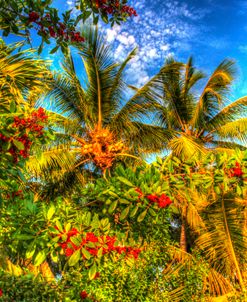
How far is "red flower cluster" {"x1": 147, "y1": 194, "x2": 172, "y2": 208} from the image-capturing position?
6.74 ft

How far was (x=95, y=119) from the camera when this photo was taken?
8766 millimetres

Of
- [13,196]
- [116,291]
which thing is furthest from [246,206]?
[13,196]

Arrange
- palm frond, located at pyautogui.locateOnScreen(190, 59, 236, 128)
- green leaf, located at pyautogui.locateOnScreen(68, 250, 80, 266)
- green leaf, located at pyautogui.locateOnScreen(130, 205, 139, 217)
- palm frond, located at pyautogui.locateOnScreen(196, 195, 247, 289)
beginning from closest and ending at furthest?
1. green leaf, located at pyautogui.locateOnScreen(68, 250, 80, 266)
2. green leaf, located at pyautogui.locateOnScreen(130, 205, 139, 217)
3. palm frond, located at pyautogui.locateOnScreen(196, 195, 247, 289)
4. palm frond, located at pyautogui.locateOnScreen(190, 59, 236, 128)

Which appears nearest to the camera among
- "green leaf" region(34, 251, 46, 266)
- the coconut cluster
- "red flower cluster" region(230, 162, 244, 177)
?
"green leaf" region(34, 251, 46, 266)

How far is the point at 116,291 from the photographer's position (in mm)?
5688

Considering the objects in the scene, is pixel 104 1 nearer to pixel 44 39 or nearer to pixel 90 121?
pixel 44 39

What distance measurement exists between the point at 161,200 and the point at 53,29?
4.87ft

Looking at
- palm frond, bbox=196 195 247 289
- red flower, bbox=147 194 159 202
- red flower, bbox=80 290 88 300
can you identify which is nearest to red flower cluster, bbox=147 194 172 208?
red flower, bbox=147 194 159 202

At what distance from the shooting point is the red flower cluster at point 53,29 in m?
2.30

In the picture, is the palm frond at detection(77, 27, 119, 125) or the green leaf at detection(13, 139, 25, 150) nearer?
the green leaf at detection(13, 139, 25, 150)

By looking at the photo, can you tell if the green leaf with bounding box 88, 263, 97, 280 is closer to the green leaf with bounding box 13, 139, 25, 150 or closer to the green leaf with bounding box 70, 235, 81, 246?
the green leaf with bounding box 70, 235, 81, 246

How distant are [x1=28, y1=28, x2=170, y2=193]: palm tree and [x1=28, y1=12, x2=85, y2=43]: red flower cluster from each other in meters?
5.75

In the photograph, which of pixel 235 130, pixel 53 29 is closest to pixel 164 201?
pixel 53 29

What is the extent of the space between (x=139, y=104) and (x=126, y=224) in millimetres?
6460
